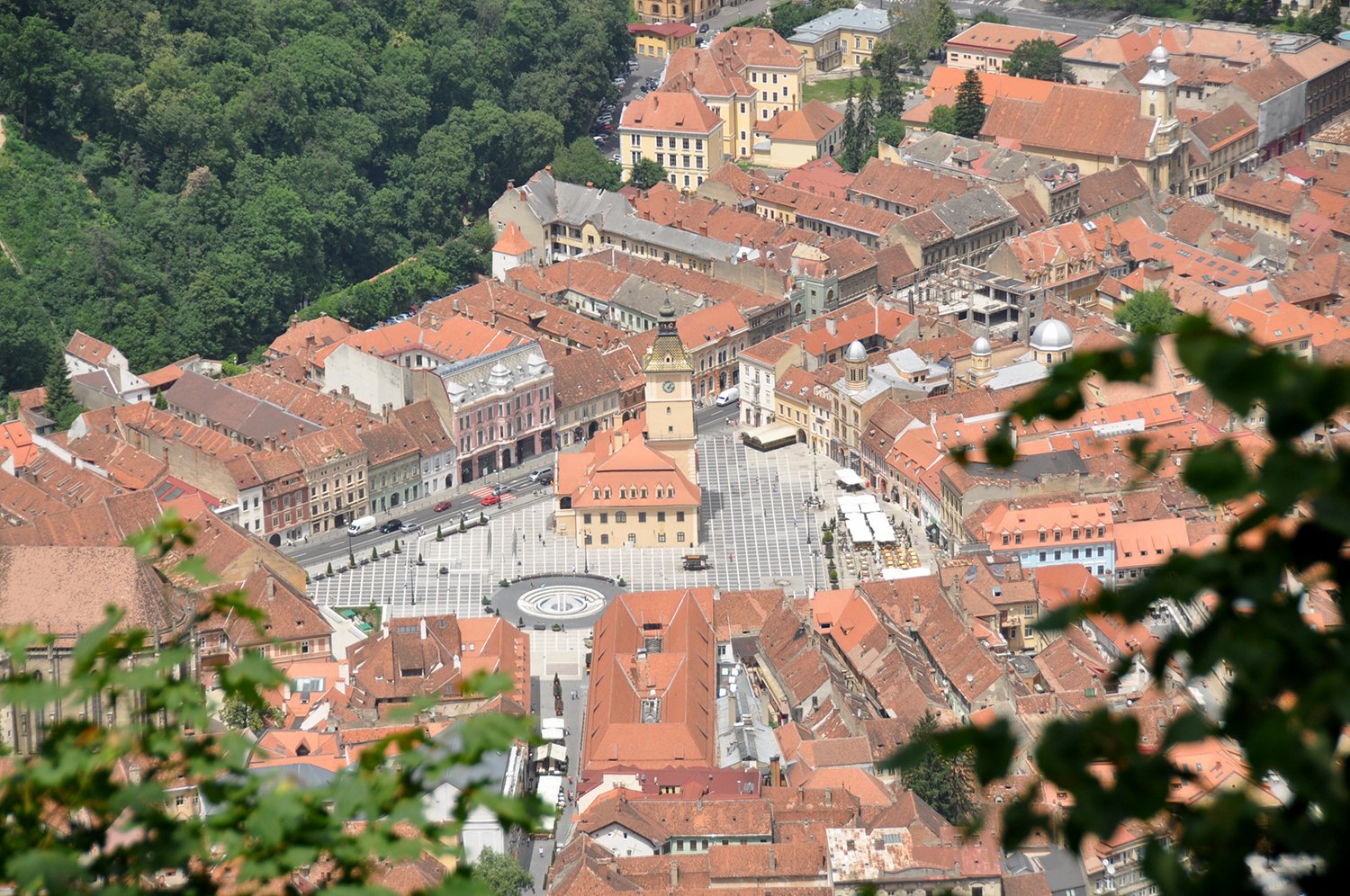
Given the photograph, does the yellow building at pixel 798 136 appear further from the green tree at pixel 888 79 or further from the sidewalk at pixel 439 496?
the sidewalk at pixel 439 496

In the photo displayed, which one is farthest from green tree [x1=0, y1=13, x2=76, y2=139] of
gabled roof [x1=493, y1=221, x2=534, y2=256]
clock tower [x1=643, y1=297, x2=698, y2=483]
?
clock tower [x1=643, y1=297, x2=698, y2=483]

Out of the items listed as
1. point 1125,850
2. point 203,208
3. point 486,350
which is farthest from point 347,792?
point 203,208

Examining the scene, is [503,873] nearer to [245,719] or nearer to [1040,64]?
[245,719]

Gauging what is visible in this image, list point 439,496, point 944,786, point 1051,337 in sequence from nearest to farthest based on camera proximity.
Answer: point 944,786 → point 439,496 → point 1051,337

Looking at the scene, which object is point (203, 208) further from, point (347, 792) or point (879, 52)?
point (347, 792)

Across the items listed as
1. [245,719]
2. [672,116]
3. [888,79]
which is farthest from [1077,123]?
[245,719]

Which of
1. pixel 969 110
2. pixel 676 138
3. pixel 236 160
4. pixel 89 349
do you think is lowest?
pixel 89 349

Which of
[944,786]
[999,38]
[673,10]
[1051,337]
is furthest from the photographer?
[673,10]
